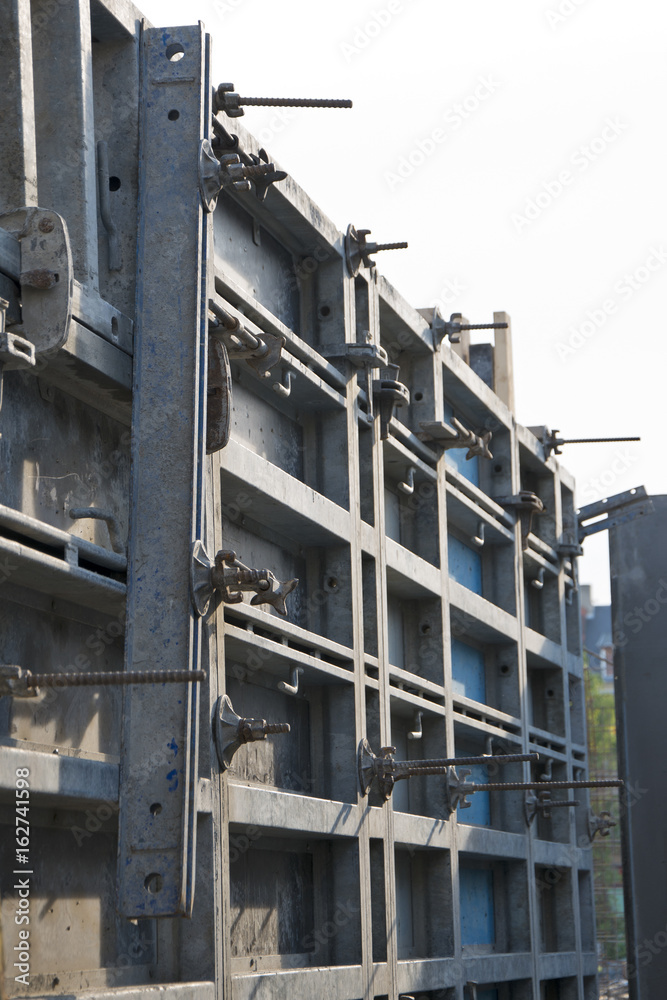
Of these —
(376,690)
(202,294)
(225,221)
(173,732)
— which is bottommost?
(173,732)

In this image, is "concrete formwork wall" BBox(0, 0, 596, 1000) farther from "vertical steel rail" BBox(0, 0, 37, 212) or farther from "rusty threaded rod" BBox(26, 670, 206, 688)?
"rusty threaded rod" BBox(26, 670, 206, 688)

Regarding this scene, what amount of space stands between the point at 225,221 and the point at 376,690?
2.75m

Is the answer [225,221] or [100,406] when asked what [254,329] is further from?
[100,406]

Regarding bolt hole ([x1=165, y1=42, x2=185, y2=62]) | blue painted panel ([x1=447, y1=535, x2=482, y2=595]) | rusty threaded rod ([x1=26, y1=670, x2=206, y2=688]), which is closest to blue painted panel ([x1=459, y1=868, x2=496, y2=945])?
blue painted panel ([x1=447, y1=535, x2=482, y2=595])

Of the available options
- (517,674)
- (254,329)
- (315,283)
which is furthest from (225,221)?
(517,674)

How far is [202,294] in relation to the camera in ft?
17.4

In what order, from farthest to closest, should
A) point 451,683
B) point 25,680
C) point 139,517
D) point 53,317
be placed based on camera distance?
point 451,683
point 139,517
point 53,317
point 25,680

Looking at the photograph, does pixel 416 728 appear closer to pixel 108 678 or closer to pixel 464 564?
pixel 464 564

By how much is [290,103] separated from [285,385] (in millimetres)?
1407

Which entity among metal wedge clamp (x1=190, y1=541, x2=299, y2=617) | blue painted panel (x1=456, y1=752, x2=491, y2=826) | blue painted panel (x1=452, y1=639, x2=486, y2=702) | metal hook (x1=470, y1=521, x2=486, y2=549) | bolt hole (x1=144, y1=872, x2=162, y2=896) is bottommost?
bolt hole (x1=144, y1=872, x2=162, y2=896)

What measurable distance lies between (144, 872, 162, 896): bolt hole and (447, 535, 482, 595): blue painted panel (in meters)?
5.48

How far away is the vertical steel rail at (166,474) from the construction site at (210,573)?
0.01 metres

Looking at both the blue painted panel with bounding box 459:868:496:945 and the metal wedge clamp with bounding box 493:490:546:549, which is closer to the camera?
the blue painted panel with bounding box 459:868:496:945

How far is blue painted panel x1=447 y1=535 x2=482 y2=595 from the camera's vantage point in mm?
10039
